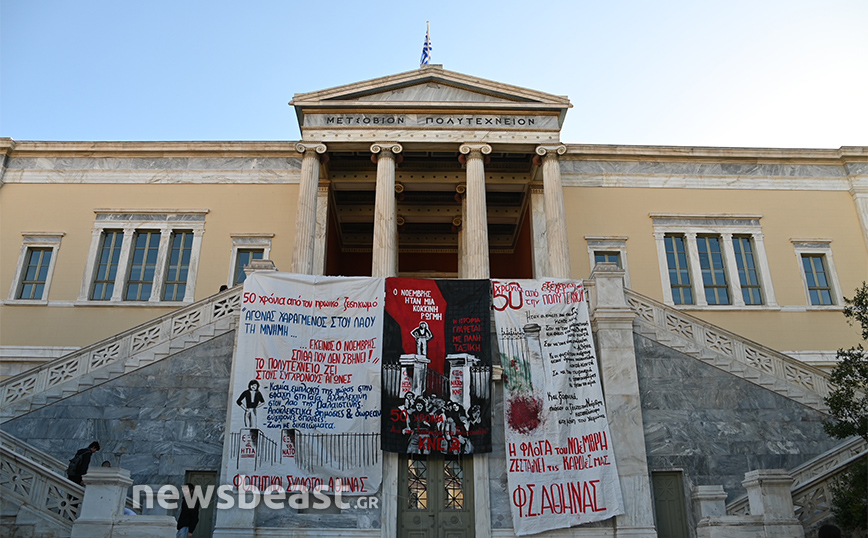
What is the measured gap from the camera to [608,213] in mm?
28328

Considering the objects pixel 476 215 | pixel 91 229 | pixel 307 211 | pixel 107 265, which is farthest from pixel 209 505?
pixel 91 229

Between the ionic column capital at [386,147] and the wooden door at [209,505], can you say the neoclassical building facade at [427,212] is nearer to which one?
the ionic column capital at [386,147]

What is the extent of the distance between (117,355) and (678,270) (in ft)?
68.4

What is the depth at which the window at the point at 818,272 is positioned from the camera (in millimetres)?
27422

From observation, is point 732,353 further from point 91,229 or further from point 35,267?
point 35,267

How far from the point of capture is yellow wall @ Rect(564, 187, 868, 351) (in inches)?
1051

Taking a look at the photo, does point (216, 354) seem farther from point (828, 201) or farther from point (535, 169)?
point (828, 201)

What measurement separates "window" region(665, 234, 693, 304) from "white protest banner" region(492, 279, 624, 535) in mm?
A: 11630

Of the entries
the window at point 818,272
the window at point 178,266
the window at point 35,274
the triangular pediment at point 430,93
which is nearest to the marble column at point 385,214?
the triangular pediment at point 430,93

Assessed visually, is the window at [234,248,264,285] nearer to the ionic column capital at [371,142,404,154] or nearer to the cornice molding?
the ionic column capital at [371,142,404,154]

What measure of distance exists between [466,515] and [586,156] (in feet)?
58.9

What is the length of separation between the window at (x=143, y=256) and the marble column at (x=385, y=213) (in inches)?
320

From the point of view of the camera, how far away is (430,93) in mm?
26016

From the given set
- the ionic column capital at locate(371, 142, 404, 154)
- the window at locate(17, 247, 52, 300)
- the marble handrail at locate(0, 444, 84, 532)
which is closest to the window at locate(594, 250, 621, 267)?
the ionic column capital at locate(371, 142, 404, 154)
